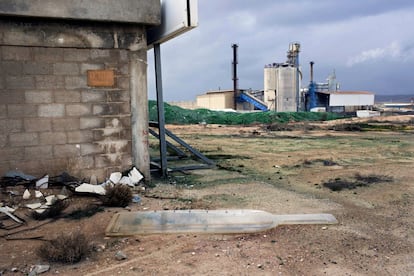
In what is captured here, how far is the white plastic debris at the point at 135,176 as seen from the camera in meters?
7.32

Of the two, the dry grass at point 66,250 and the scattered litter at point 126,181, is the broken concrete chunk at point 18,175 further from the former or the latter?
the dry grass at point 66,250

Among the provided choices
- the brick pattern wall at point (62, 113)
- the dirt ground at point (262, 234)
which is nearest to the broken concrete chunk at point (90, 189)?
the dirt ground at point (262, 234)

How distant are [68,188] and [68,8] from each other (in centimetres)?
306

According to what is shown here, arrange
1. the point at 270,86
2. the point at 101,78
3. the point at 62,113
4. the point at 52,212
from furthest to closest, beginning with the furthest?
1. the point at 270,86
2. the point at 101,78
3. the point at 62,113
4. the point at 52,212

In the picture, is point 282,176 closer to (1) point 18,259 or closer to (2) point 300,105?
(1) point 18,259

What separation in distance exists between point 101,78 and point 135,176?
76.5 inches

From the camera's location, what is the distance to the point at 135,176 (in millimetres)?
7371

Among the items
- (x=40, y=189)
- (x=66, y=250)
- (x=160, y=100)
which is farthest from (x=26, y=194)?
(x=160, y=100)

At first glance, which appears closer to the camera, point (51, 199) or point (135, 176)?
point (51, 199)

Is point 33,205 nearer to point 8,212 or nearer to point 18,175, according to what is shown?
point 8,212

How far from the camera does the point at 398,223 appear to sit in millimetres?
5160

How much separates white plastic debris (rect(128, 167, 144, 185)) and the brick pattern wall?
8.0 inches

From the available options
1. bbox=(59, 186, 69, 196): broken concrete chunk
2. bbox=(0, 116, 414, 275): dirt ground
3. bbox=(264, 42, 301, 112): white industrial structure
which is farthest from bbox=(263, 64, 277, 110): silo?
bbox=(59, 186, 69, 196): broken concrete chunk

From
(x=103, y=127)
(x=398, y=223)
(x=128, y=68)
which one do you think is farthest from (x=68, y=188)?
(x=398, y=223)
